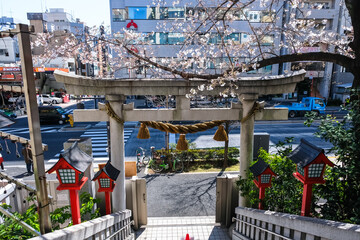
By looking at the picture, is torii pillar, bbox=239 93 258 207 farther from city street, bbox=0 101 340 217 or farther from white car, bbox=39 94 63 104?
white car, bbox=39 94 63 104

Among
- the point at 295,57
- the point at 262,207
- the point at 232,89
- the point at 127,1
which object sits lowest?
the point at 262,207

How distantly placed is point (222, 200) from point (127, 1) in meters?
27.2

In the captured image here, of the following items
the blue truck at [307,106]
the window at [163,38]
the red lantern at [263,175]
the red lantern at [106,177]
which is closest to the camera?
the red lantern at [263,175]

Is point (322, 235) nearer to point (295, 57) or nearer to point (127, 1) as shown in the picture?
point (295, 57)

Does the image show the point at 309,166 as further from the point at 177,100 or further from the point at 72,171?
the point at 72,171

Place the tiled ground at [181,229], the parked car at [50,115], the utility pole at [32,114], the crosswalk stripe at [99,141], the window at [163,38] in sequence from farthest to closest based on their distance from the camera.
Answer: the window at [163,38]
the parked car at [50,115]
the crosswalk stripe at [99,141]
the tiled ground at [181,229]
the utility pole at [32,114]

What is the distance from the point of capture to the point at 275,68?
3159cm

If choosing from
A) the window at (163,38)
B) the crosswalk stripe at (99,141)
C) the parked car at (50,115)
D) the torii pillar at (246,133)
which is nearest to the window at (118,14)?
the window at (163,38)

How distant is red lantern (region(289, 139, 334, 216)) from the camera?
405 centimetres

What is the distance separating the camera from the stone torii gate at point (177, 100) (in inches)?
233

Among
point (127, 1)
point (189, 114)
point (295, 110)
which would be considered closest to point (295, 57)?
point (189, 114)

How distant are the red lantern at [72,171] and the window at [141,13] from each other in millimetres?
27000

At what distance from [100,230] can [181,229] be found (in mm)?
3499

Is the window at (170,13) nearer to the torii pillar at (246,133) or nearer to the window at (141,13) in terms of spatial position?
the window at (141,13)
